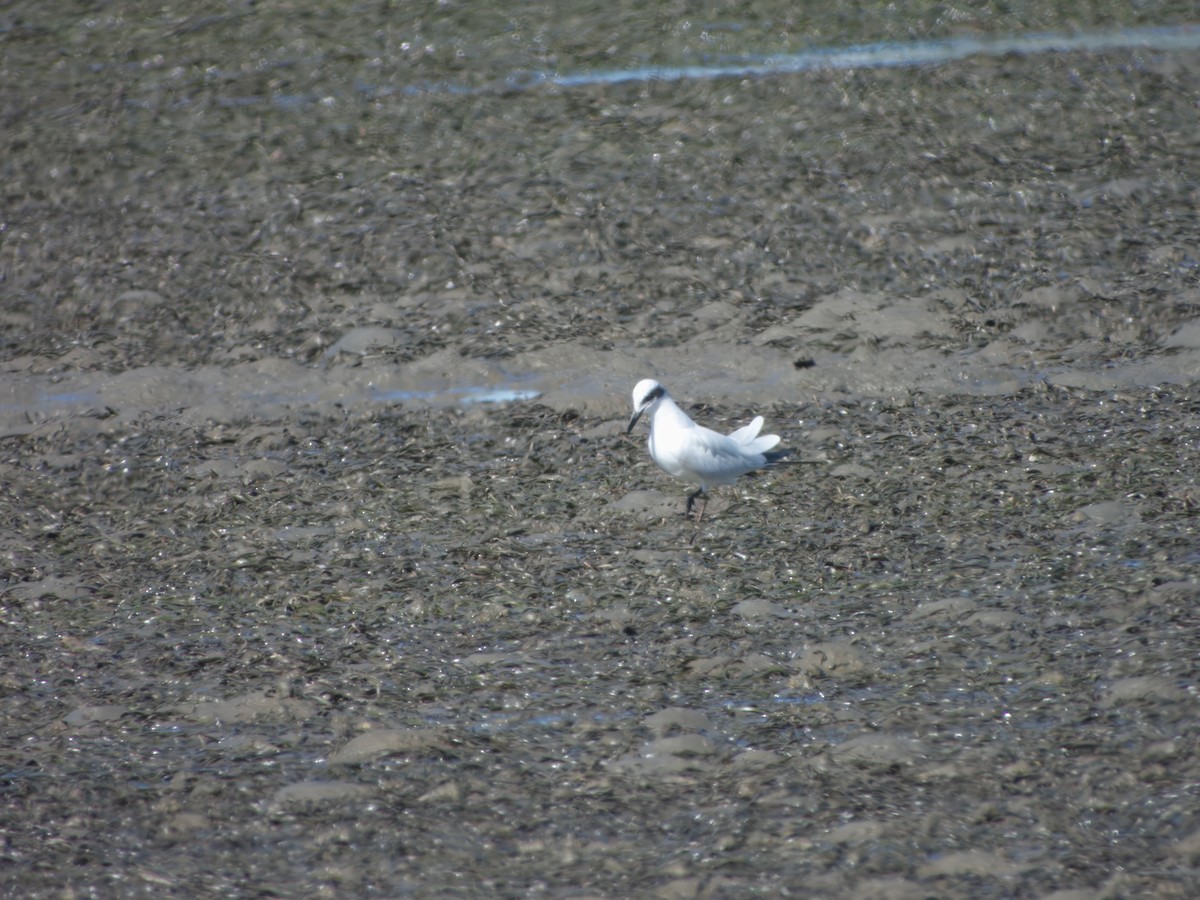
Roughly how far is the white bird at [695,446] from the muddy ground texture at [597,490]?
9.9 inches

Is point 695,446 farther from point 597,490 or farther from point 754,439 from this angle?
point 597,490

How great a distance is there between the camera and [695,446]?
18.9 ft

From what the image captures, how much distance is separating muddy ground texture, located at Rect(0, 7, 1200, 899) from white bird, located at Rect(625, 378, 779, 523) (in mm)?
250

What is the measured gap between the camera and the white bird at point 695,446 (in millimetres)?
5770

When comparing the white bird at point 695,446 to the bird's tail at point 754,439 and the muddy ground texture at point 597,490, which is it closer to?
the bird's tail at point 754,439

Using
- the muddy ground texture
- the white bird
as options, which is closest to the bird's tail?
the white bird

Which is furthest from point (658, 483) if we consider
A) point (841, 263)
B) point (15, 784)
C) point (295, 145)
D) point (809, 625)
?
point (295, 145)

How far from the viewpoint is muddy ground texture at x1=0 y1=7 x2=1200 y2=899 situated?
160 inches

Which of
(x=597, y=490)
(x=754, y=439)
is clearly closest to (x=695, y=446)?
(x=754, y=439)

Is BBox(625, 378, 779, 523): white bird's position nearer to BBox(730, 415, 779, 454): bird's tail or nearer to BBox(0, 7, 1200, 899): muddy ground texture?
BBox(730, 415, 779, 454): bird's tail

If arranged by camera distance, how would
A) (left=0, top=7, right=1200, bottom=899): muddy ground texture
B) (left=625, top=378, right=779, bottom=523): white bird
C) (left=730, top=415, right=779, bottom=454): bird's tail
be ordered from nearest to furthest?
1. (left=0, top=7, right=1200, bottom=899): muddy ground texture
2. (left=625, top=378, right=779, bottom=523): white bird
3. (left=730, top=415, right=779, bottom=454): bird's tail

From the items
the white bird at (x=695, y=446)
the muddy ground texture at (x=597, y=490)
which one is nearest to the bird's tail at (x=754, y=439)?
the white bird at (x=695, y=446)

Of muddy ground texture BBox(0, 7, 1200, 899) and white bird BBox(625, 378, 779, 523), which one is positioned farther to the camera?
white bird BBox(625, 378, 779, 523)

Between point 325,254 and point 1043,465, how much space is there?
4635 mm
